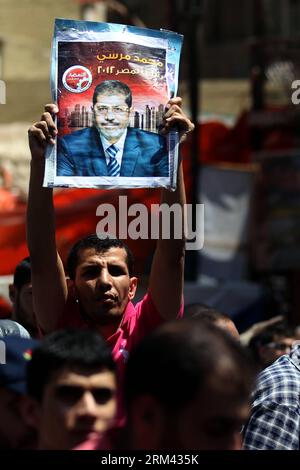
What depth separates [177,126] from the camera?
322 centimetres

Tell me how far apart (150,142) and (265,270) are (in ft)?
31.7

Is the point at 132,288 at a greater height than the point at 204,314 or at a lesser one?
greater

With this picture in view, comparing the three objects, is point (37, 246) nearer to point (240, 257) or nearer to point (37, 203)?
point (37, 203)

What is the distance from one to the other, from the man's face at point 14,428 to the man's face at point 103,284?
2.56 ft

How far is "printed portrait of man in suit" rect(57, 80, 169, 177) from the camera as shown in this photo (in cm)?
323

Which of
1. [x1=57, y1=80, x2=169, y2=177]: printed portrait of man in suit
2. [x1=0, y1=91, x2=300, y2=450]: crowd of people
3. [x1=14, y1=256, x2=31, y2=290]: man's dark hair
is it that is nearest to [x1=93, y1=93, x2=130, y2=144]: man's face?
[x1=57, y1=80, x2=169, y2=177]: printed portrait of man in suit

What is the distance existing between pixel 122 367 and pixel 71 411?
814mm

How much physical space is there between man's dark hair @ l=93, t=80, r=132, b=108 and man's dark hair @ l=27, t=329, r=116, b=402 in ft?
3.43

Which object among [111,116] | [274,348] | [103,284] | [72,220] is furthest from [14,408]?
[72,220]

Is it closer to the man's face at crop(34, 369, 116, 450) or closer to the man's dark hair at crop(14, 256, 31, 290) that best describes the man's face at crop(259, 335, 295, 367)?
the man's dark hair at crop(14, 256, 31, 290)

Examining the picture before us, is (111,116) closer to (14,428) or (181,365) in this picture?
(14,428)

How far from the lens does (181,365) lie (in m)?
2.16
